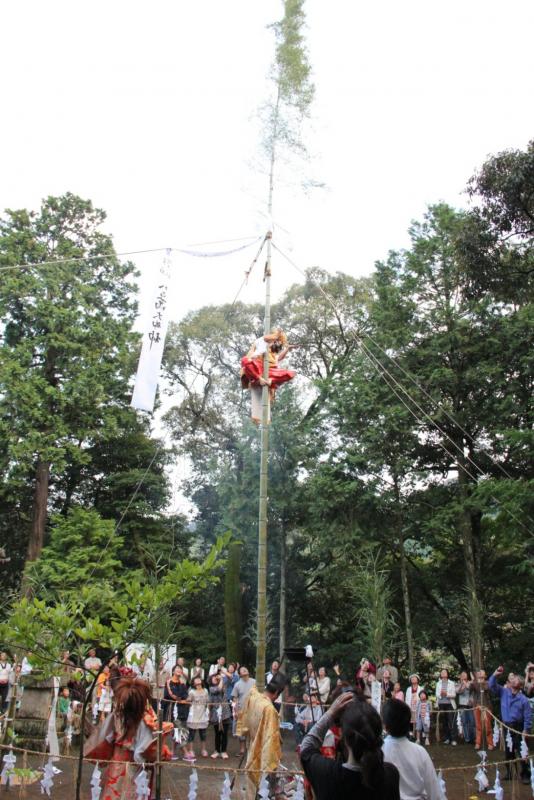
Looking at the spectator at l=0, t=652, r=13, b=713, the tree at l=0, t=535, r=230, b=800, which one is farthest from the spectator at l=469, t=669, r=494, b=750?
the tree at l=0, t=535, r=230, b=800

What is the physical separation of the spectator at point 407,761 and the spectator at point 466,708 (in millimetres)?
9901

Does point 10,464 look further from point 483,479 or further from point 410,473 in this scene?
point 483,479

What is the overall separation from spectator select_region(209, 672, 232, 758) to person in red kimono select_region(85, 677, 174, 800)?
6541mm

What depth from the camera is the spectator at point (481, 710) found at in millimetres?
11336

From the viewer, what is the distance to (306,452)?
64.2ft

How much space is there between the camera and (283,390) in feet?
69.1

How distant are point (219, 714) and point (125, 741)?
6930mm

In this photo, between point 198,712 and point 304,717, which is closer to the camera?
point 304,717

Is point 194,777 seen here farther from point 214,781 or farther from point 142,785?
point 214,781

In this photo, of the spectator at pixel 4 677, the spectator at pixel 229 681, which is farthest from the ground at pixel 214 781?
the spectator at pixel 4 677

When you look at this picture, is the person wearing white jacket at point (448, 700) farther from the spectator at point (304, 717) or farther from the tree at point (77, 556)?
the tree at point (77, 556)

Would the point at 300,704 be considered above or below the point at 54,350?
below

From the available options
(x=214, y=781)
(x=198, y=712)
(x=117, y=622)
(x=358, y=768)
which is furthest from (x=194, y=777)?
(x=198, y=712)

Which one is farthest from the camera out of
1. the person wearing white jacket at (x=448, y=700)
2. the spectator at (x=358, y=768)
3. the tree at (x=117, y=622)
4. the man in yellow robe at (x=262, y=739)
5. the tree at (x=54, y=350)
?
the tree at (x=54, y=350)
